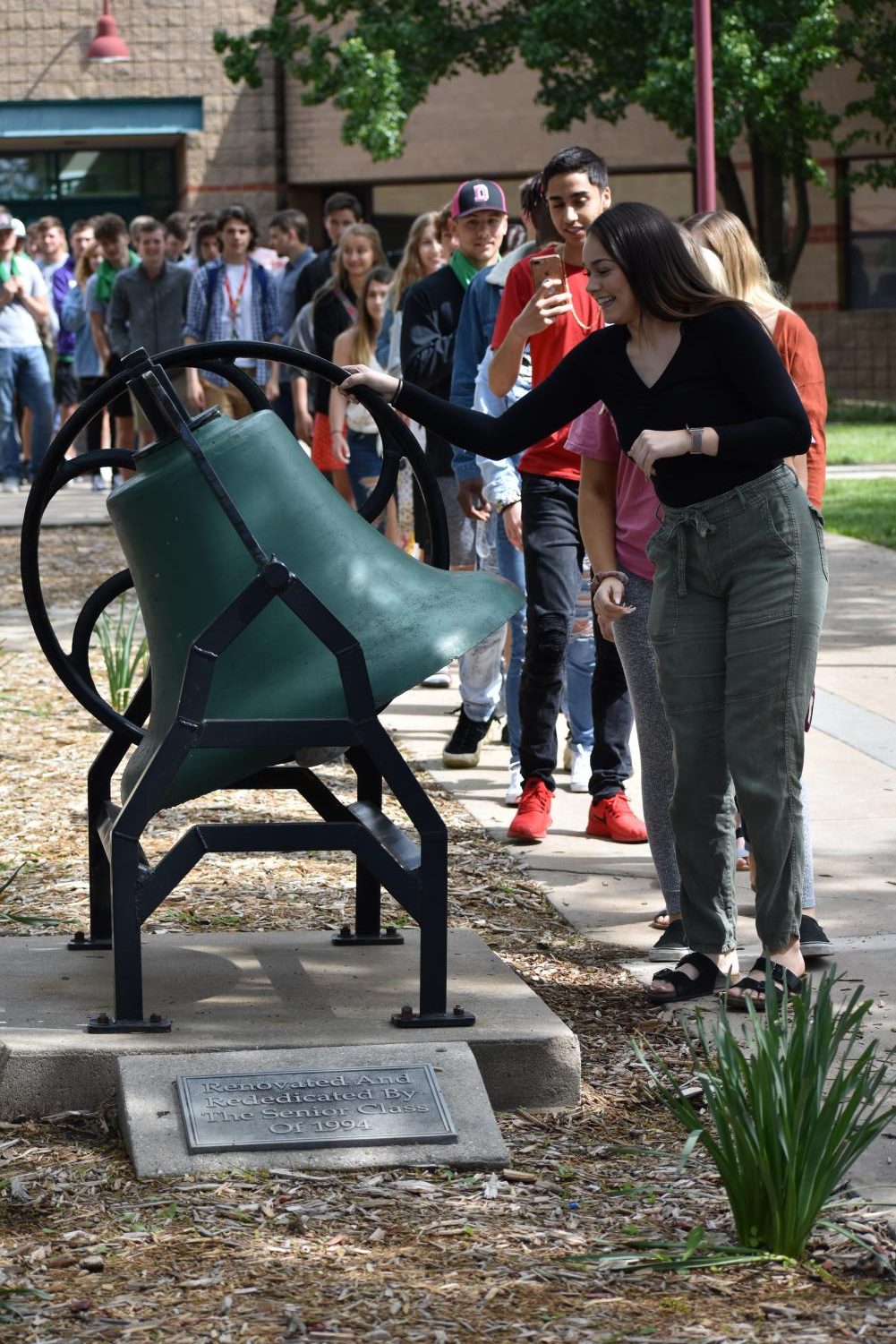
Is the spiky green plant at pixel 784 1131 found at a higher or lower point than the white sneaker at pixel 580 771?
higher

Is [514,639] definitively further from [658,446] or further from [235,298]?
[235,298]

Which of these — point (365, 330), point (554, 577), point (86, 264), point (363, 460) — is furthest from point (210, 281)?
point (554, 577)

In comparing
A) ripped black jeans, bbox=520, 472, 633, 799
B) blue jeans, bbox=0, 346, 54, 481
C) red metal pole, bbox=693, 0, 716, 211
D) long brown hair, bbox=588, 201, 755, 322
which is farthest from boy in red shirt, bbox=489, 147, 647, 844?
blue jeans, bbox=0, 346, 54, 481

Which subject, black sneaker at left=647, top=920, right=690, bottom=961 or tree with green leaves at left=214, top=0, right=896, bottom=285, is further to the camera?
tree with green leaves at left=214, top=0, right=896, bottom=285

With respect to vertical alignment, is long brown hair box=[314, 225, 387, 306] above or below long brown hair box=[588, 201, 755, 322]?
above

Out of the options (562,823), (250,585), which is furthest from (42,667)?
(250,585)

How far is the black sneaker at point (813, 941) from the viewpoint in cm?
487

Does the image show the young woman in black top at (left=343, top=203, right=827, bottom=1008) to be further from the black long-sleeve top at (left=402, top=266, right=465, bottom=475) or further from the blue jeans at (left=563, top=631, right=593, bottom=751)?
the black long-sleeve top at (left=402, top=266, right=465, bottom=475)

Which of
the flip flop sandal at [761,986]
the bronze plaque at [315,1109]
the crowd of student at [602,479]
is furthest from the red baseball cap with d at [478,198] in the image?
the bronze plaque at [315,1109]

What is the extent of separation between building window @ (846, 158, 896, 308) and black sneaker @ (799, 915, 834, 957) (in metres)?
25.2

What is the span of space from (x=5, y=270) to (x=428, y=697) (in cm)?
838

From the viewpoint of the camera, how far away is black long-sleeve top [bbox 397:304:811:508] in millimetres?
4148

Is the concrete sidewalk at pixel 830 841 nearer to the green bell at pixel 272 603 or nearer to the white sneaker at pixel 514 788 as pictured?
the white sneaker at pixel 514 788

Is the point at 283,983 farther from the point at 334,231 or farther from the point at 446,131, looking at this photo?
the point at 446,131
